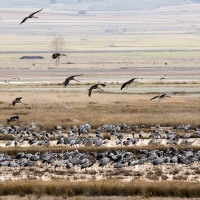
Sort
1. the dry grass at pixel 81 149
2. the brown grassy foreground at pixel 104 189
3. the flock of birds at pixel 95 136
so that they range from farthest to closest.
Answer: the flock of birds at pixel 95 136
the dry grass at pixel 81 149
the brown grassy foreground at pixel 104 189

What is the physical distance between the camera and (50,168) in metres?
34.4

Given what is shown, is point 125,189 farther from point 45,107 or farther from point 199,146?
point 45,107

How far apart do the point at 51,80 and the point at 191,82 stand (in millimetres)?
20184

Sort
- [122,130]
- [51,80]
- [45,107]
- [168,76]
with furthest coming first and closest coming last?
[168,76] → [51,80] → [45,107] → [122,130]

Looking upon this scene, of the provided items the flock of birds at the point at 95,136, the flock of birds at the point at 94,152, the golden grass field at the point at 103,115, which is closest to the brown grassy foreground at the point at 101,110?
the golden grass field at the point at 103,115

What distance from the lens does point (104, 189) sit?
1078 inches

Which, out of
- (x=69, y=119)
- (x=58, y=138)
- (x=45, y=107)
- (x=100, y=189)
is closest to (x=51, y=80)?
(x=45, y=107)

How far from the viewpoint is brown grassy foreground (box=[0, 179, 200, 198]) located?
1061 inches

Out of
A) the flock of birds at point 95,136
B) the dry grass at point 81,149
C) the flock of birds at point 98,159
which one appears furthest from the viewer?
the flock of birds at point 95,136

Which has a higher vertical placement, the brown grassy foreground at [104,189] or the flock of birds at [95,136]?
the brown grassy foreground at [104,189]

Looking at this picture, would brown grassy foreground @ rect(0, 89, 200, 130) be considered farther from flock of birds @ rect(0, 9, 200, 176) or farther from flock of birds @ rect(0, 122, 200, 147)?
flock of birds @ rect(0, 9, 200, 176)

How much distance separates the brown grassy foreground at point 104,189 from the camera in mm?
26938

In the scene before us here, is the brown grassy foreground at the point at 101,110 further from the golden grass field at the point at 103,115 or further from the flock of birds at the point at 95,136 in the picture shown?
the flock of birds at the point at 95,136

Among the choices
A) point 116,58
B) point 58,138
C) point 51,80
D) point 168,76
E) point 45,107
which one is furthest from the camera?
point 116,58
